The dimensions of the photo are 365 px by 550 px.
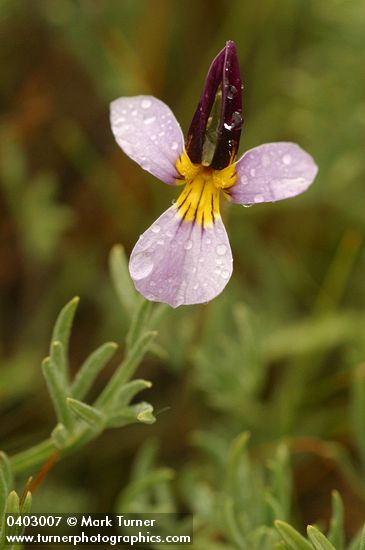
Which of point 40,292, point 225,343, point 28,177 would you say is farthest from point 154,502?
point 28,177

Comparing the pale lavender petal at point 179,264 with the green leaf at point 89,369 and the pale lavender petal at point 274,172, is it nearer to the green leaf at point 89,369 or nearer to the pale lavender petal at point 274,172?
the pale lavender petal at point 274,172

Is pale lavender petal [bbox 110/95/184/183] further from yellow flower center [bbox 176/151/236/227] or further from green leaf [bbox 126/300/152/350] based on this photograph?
green leaf [bbox 126/300/152/350]

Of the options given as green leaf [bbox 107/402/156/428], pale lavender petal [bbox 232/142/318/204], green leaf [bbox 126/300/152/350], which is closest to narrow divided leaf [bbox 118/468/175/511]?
green leaf [bbox 107/402/156/428]

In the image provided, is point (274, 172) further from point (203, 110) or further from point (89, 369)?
point (89, 369)

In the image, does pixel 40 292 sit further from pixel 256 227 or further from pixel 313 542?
pixel 313 542

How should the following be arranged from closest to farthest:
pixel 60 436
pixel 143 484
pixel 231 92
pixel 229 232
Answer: pixel 231 92 < pixel 60 436 < pixel 143 484 < pixel 229 232

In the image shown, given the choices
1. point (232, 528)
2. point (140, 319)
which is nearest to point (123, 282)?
point (140, 319)
